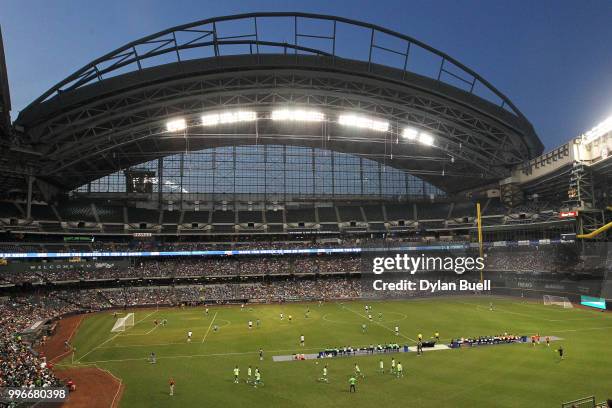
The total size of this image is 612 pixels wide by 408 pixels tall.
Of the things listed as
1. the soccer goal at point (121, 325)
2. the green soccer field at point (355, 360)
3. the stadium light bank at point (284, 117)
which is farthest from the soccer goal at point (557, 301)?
the soccer goal at point (121, 325)

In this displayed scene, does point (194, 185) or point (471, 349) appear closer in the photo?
point (471, 349)

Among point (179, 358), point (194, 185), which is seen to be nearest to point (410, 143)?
point (194, 185)

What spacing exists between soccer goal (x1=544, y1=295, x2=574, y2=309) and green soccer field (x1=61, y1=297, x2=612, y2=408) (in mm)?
1869

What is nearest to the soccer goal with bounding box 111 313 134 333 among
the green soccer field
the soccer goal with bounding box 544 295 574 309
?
the green soccer field

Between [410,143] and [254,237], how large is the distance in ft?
120

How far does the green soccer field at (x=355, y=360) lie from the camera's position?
25297 mm

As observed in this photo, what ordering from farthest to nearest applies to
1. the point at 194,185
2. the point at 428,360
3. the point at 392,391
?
the point at 194,185, the point at 428,360, the point at 392,391

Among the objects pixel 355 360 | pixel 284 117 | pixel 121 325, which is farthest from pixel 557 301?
pixel 121 325

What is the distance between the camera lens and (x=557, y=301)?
60938 millimetres

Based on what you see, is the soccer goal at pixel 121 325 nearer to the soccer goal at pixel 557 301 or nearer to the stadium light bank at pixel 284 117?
the stadium light bank at pixel 284 117

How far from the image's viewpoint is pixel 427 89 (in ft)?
171

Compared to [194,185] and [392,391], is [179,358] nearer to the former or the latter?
[392,391]

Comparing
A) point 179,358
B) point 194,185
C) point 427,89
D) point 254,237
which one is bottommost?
point 179,358

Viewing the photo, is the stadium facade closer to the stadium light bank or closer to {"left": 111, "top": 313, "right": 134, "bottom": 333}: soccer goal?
the stadium light bank
